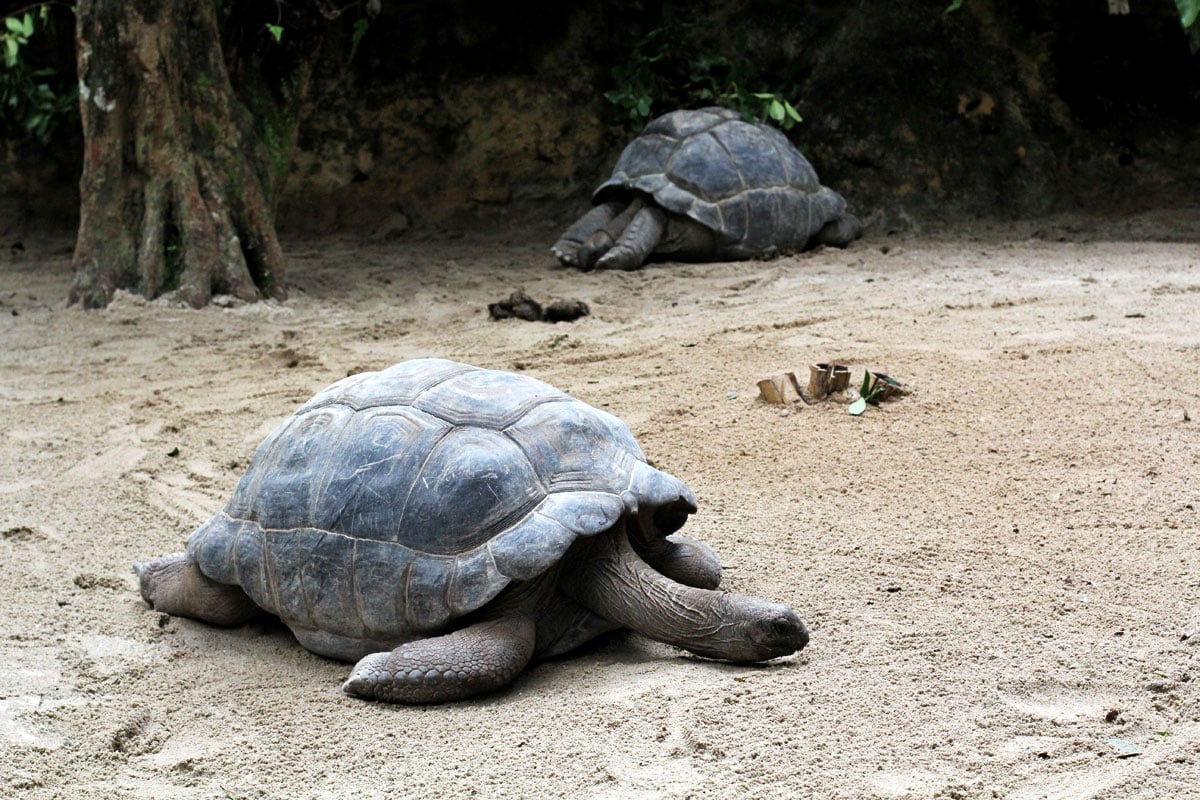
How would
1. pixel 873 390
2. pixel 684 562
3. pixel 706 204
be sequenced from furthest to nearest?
pixel 706 204 < pixel 873 390 < pixel 684 562

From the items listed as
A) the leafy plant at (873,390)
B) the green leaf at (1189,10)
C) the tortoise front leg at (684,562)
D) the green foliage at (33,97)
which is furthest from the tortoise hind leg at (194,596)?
the green foliage at (33,97)

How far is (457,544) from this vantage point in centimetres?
276

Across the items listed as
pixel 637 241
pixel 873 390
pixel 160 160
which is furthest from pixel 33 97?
pixel 873 390

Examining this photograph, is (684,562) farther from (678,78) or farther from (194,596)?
(678,78)

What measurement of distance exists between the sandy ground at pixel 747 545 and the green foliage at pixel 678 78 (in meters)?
2.69

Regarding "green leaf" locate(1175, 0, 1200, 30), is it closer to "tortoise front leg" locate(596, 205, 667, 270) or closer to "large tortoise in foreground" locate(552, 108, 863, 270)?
"large tortoise in foreground" locate(552, 108, 863, 270)

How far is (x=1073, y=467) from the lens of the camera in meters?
3.88

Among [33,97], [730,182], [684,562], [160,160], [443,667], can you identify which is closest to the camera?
[443,667]

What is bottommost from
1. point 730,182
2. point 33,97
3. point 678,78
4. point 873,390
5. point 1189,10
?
point 873,390

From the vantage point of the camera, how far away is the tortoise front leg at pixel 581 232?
8273 mm

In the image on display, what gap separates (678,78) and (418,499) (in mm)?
7267

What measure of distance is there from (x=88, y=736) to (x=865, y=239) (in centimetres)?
698

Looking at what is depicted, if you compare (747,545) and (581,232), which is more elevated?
(581,232)

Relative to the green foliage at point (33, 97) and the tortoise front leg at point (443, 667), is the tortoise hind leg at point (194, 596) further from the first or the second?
the green foliage at point (33, 97)
